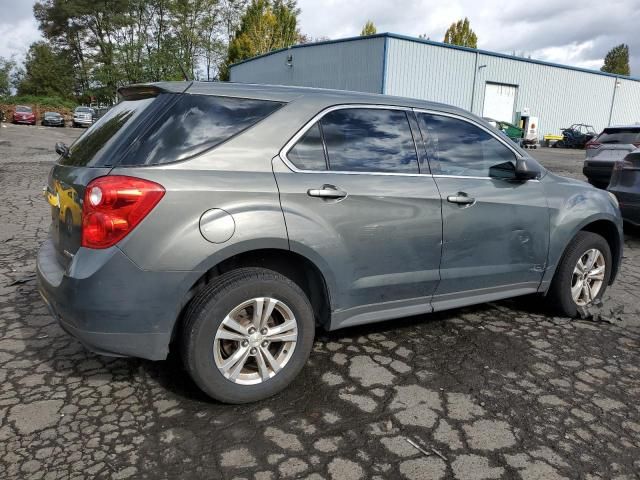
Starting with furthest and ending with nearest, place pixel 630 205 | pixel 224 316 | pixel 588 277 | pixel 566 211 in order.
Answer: pixel 630 205 < pixel 588 277 < pixel 566 211 < pixel 224 316

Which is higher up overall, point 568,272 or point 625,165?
point 625,165

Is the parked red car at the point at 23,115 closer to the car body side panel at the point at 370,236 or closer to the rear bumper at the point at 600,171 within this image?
the rear bumper at the point at 600,171

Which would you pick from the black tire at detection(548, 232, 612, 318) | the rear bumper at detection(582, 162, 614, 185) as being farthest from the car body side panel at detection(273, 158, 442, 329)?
the rear bumper at detection(582, 162, 614, 185)

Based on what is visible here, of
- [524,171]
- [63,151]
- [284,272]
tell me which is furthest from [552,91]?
[63,151]

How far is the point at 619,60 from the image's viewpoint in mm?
82500

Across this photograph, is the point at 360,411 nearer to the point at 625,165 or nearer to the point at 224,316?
the point at 224,316

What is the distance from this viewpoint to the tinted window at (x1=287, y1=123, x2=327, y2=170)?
2.81 meters

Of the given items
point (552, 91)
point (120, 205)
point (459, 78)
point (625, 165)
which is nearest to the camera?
point (120, 205)

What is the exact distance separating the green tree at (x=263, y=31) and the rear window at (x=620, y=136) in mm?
35113

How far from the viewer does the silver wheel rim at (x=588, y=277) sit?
416 centimetres

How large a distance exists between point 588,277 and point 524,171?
1354 millimetres

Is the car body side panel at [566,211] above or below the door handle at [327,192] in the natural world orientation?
below

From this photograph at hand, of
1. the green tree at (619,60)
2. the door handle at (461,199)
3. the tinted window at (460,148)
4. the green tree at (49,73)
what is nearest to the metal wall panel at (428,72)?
the tinted window at (460,148)

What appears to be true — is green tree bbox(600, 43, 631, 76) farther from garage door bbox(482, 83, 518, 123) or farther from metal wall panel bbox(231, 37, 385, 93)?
metal wall panel bbox(231, 37, 385, 93)
